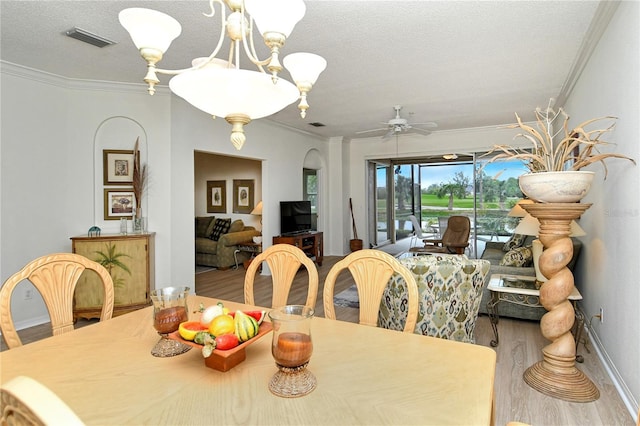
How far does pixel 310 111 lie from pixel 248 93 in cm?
424

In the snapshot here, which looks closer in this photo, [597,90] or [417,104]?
[597,90]

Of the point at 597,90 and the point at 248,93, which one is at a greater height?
the point at 597,90

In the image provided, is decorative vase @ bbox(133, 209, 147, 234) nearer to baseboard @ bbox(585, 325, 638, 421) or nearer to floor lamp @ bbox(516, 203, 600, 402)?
floor lamp @ bbox(516, 203, 600, 402)

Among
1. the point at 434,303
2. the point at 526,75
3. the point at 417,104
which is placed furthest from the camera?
the point at 417,104

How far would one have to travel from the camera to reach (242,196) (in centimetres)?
822

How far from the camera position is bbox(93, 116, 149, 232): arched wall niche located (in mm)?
4180

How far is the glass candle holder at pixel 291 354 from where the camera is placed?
1060 millimetres

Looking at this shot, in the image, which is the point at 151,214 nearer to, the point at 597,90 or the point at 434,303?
the point at 434,303

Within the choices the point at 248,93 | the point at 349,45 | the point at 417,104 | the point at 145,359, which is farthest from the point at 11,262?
the point at 417,104

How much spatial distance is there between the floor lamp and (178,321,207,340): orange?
2.26 metres

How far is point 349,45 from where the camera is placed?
10.4ft

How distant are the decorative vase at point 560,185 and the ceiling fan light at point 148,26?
7.45ft

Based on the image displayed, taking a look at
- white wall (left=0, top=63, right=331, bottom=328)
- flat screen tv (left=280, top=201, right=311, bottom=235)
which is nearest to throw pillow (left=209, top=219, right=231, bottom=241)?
flat screen tv (left=280, top=201, right=311, bottom=235)

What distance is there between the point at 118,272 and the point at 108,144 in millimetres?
1512
